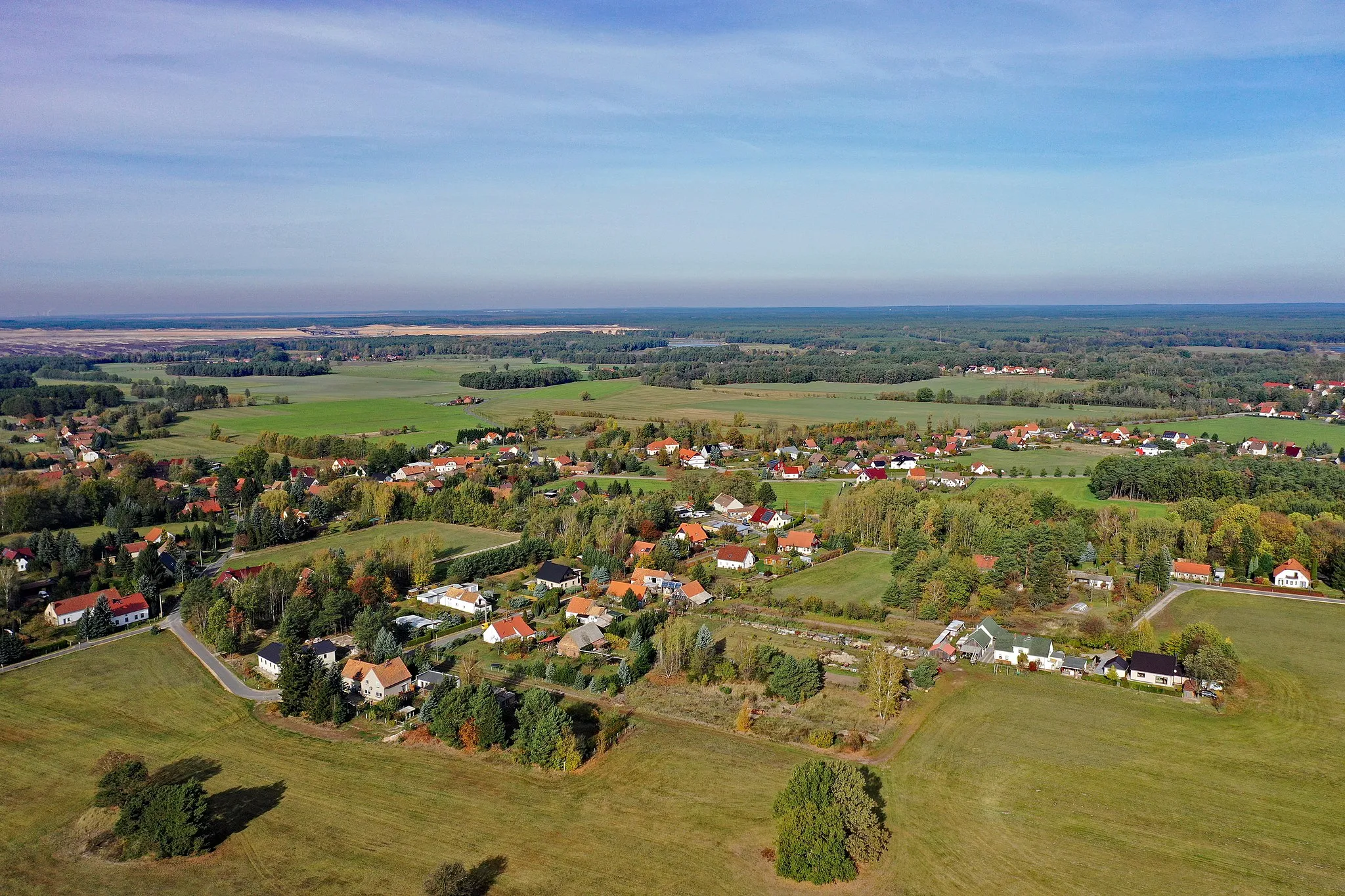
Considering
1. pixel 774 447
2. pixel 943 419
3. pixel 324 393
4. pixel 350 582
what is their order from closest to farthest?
pixel 350 582 → pixel 774 447 → pixel 943 419 → pixel 324 393

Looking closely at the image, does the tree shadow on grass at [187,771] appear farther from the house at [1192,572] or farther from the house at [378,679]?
the house at [1192,572]

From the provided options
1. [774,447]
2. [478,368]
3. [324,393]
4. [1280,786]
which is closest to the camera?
[1280,786]

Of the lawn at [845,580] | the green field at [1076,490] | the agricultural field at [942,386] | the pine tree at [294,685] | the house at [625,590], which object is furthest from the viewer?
the agricultural field at [942,386]

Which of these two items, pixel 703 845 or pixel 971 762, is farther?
pixel 971 762

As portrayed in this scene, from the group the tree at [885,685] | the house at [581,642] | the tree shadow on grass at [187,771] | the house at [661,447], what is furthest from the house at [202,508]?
the tree at [885,685]

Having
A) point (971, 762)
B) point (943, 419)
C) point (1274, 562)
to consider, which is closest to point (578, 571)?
point (971, 762)

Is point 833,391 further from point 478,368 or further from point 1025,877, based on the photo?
point 1025,877

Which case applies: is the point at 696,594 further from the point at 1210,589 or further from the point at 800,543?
the point at 1210,589
